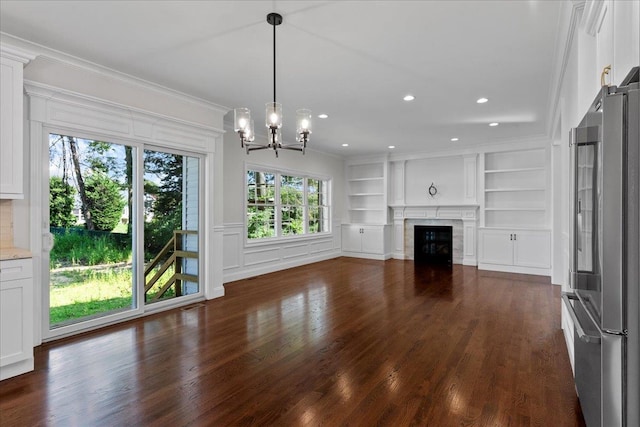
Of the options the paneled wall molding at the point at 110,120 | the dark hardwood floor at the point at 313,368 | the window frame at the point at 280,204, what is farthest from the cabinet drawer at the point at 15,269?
the window frame at the point at 280,204

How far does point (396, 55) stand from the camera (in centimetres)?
321

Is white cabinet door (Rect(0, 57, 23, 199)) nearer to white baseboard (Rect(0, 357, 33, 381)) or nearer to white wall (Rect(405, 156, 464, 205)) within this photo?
white baseboard (Rect(0, 357, 33, 381))

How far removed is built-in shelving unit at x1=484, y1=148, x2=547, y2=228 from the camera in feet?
22.5

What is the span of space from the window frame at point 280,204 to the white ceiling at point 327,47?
1889mm

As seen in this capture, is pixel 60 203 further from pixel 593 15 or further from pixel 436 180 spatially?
pixel 436 180

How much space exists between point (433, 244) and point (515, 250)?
6.04 ft

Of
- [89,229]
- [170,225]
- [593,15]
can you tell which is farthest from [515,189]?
[89,229]

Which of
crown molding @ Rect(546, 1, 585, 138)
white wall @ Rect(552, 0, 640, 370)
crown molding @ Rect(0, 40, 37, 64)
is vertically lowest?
white wall @ Rect(552, 0, 640, 370)

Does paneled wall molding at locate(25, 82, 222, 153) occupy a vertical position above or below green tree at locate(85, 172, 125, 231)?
above

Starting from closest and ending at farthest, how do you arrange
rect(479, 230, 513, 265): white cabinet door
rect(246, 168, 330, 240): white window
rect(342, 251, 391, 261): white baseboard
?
1. rect(246, 168, 330, 240): white window
2. rect(479, 230, 513, 265): white cabinet door
3. rect(342, 251, 391, 261): white baseboard

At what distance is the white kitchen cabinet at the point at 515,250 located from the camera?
6.45 m

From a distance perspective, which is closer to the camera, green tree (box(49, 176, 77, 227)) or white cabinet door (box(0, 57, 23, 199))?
white cabinet door (box(0, 57, 23, 199))

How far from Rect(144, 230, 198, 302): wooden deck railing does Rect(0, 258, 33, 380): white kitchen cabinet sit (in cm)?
147

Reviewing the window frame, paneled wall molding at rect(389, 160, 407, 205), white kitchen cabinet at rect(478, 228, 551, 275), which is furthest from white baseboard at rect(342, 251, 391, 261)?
white kitchen cabinet at rect(478, 228, 551, 275)
